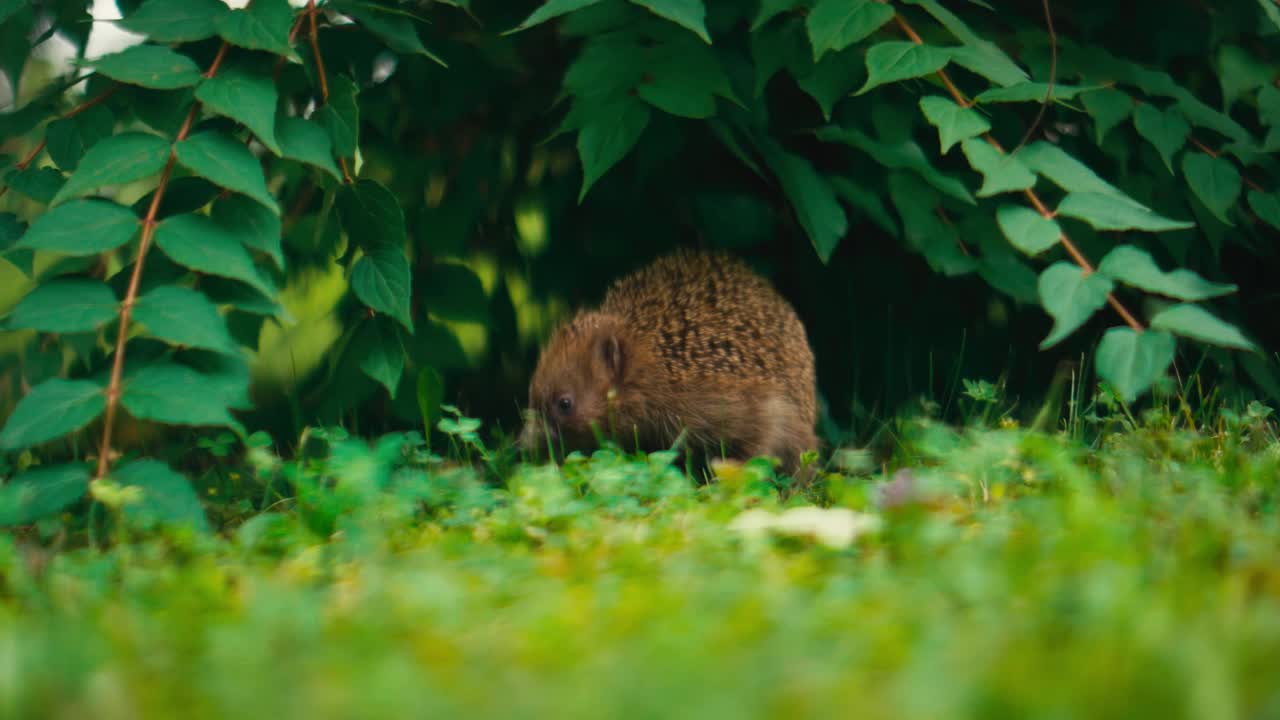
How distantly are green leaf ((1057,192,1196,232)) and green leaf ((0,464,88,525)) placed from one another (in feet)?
8.45

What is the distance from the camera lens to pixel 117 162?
2.55 meters

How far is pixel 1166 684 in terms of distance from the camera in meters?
1.30

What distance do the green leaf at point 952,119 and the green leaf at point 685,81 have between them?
630 millimetres

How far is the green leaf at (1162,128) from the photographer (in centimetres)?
355

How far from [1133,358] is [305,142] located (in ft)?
7.16

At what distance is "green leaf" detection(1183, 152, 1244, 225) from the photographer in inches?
142

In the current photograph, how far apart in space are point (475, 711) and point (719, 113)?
2870mm

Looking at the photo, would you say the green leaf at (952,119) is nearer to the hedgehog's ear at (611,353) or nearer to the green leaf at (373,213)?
the green leaf at (373,213)

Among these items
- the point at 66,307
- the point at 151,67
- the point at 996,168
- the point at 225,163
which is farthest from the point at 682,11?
Result: the point at 66,307

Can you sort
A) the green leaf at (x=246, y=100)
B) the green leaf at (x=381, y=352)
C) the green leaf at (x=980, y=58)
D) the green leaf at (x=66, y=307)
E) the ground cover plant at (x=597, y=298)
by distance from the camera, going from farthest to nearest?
the green leaf at (x=381, y=352) < the green leaf at (x=980, y=58) < the green leaf at (x=246, y=100) < the green leaf at (x=66, y=307) < the ground cover plant at (x=597, y=298)

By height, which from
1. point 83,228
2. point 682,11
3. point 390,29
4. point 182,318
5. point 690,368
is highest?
point 390,29

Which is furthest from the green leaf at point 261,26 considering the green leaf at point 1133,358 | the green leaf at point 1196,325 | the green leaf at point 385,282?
the green leaf at point 1196,325

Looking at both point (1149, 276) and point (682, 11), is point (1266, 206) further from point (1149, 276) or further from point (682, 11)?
point (682, 11)

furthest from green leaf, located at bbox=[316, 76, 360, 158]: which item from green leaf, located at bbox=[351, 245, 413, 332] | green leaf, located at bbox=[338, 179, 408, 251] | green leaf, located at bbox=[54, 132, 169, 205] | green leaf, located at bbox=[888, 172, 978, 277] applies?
green leaf, located at bbox=[888, 172, 978, 277]
